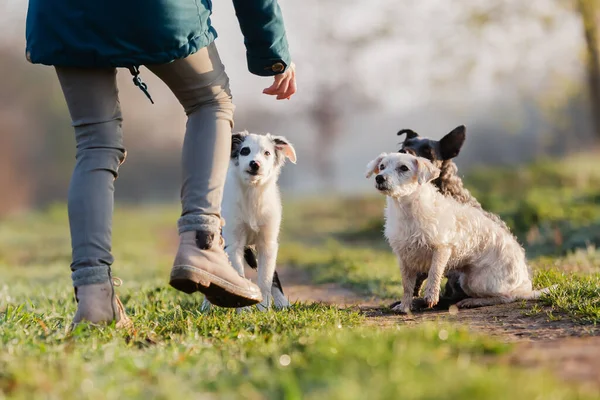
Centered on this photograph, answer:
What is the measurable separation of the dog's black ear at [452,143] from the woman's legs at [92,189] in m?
2.84

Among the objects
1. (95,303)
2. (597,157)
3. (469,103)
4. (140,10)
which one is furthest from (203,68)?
(469,103)

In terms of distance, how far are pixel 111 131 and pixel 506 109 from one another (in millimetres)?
17224

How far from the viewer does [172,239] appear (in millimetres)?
15906

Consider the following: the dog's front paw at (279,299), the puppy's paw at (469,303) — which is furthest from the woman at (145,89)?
the puppy's paw at (469,303)

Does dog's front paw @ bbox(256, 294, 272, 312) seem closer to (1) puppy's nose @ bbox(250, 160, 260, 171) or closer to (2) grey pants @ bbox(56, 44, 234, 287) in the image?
(1) puppy's nose @ bbox(250, 160, 260, 171)

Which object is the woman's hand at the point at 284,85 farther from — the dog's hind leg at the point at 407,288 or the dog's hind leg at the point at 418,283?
the dog's hind leg at the point at 418,283

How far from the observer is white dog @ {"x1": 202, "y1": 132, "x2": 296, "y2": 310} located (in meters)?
4.47

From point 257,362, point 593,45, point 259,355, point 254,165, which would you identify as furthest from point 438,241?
point 593,45

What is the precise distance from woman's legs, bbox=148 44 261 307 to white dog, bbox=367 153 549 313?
47.6 inches

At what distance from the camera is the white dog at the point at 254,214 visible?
4469 mm

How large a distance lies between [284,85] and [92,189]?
1175 millimetres

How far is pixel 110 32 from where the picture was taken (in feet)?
9.96

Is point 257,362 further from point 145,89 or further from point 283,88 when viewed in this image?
point 283,88

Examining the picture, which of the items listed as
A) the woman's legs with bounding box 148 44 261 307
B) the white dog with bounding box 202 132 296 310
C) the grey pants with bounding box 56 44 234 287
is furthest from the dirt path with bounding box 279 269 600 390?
the grey pants with bounding box 56 44 234 287
